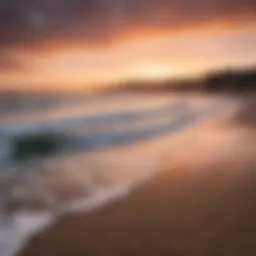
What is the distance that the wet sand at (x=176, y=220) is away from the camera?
361mm

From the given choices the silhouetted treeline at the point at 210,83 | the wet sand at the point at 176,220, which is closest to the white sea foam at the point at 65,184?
the wet sand at the point at 176,220

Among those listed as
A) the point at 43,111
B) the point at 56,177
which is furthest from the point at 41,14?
the point at 56,177

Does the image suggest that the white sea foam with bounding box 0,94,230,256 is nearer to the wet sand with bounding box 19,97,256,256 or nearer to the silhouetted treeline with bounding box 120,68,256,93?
the wet sand with bounding box 19,97,256,256

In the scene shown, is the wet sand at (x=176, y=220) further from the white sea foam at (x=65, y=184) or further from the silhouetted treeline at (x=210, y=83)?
the silhouetted treeline at (x=210, y=83)

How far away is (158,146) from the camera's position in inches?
31.4

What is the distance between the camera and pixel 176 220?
0.42 meters

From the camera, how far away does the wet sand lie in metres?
0.36

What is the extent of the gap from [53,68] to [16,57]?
0.08 m

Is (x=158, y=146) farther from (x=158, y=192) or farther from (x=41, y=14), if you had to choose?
(x=41, y=14)

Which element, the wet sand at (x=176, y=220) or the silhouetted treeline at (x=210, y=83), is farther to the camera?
the silhouetted treeline at (x=210, y=83)

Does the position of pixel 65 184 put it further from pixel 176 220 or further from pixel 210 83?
pixel 210 83

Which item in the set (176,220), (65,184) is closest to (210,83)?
(65,184)

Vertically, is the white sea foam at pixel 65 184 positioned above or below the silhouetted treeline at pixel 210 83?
Result: below

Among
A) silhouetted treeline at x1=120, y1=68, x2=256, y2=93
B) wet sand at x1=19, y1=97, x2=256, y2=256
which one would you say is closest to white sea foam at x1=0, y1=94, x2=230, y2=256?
wet sand at x1=19, y1=97, x2=256, y2=256
